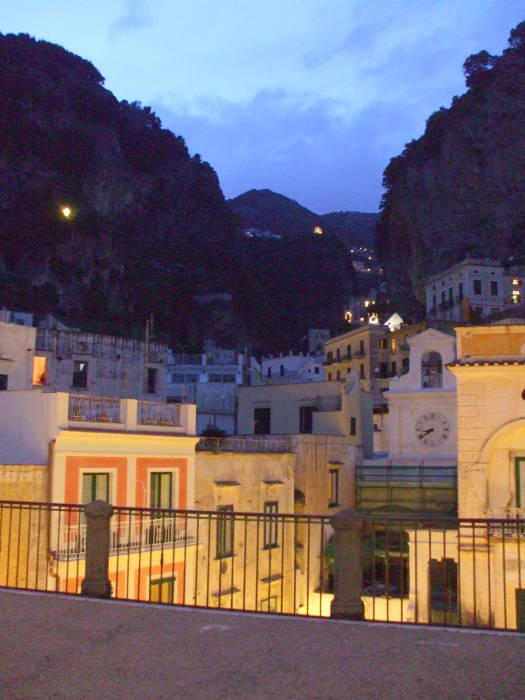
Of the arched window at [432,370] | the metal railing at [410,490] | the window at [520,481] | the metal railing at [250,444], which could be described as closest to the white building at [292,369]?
the arched window at [432,370]

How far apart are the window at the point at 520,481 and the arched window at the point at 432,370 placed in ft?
36.1

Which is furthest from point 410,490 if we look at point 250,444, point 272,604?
point 272,604

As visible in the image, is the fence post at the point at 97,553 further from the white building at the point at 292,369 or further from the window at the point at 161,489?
the white building at the point at 292,369

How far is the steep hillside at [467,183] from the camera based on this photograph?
6950 centimetres

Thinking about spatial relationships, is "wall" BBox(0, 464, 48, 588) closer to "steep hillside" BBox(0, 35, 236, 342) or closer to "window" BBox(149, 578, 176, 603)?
"window" BBox(149, 578, 176, 603)

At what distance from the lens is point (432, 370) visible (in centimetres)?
3041

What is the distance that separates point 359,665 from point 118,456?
1374 cm

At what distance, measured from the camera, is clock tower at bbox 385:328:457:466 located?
95.7 ft

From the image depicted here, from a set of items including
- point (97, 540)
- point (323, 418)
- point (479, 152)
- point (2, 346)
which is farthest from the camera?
point (479, 152)

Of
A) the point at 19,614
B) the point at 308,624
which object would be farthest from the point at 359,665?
the point at 19,614

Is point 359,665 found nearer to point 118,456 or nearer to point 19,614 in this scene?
point 19,614

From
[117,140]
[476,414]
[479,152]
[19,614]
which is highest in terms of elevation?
[117,140]

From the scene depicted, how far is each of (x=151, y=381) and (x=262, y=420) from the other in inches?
287

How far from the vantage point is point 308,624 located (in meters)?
7.85
